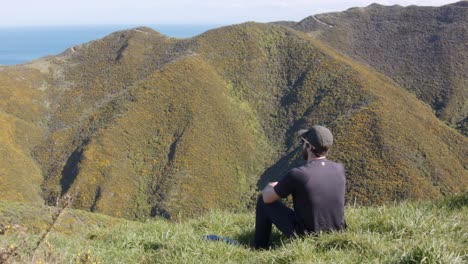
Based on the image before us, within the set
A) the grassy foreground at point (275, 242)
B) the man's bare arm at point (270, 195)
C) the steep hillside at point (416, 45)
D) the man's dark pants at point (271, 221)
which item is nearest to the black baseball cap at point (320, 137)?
the man's bare arm at point (270, 195)

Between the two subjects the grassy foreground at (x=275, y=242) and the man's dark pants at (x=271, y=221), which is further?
the man's dark pants at (x=271, y=221)

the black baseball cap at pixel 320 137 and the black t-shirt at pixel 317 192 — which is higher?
the black baseball cap at pixel 320 137

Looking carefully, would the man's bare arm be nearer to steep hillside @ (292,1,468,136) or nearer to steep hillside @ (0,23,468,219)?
steep hillside @ (0,23,468,219)

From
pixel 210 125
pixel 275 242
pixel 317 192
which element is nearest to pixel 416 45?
pixel 210 125

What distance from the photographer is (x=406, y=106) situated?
203ft

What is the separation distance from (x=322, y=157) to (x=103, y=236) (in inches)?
181

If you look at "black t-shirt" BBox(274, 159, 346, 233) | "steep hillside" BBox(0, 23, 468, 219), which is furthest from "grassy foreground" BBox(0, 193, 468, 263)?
"steep hillside" BBox(0, 23, 468, 219)

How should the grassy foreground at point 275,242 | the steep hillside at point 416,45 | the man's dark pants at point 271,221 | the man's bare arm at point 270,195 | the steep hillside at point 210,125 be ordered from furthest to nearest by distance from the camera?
1. the steep hillside at point 416,45
2. the steep hillside at point 210,125
3. the man's dark pants at point 271,221
4. the man's bare arm at point 270,195
5. the grassy foreground at point 275,242

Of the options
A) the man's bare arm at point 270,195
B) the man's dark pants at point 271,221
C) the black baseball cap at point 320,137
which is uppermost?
the black baseball cap at point 320,137

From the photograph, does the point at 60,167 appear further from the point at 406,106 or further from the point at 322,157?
the point at 322,157

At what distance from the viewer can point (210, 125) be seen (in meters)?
62.7

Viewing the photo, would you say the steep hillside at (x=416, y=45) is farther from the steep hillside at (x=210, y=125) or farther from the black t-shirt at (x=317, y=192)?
the black t-shirt at (x=317, y=192)

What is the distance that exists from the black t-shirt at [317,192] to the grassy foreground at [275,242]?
1.11 ft

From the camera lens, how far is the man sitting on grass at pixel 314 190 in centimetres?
654
